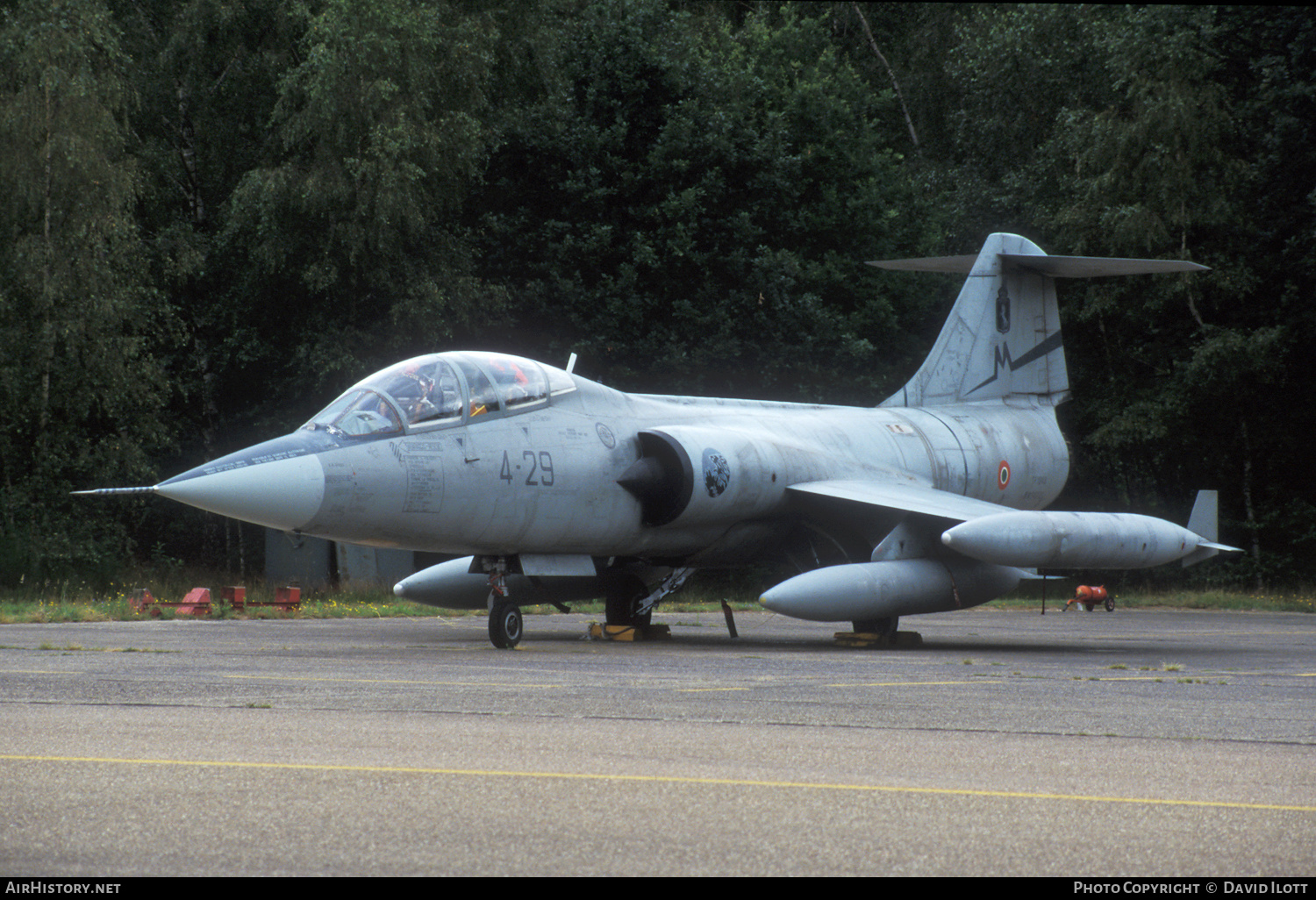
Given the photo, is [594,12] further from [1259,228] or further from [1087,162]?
[1259,228]

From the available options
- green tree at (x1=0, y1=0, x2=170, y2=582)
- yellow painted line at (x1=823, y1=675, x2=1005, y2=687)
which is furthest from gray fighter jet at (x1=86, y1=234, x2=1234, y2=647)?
green tree at (x1=0, y1=0, x2=170, y2=582)

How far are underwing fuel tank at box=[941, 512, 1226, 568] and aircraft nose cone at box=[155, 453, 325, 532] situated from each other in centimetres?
594

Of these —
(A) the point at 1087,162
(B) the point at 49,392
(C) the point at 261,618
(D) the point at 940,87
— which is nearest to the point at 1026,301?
(C) the point at 261,618

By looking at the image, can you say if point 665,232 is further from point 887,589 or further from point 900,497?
point 887,589

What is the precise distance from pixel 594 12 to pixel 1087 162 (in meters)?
11.8

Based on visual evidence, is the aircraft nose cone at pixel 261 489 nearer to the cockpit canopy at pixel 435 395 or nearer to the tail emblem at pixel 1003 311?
the cockpit canopy at pixel 435 395

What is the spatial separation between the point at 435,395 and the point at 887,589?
4.84 m

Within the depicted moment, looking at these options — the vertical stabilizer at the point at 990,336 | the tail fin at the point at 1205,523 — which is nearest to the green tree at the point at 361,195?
the vertical stabilizer at the point at 990,336

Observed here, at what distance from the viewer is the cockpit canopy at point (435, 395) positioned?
11883 millimetres

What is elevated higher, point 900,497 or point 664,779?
point 900,497

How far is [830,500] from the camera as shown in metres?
14.9

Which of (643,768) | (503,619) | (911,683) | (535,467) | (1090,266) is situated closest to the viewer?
(643,768)

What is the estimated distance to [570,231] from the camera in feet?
97.7

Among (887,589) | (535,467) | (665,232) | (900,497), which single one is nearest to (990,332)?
(900,497)
